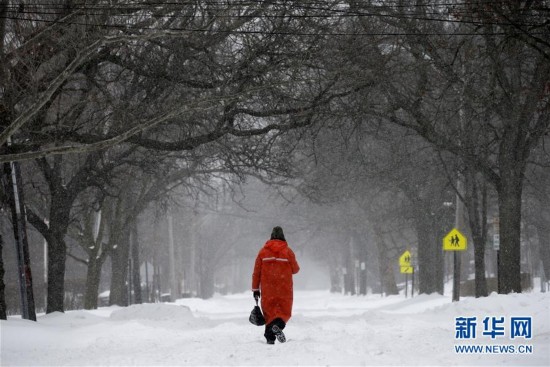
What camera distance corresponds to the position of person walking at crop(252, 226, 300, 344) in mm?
13852

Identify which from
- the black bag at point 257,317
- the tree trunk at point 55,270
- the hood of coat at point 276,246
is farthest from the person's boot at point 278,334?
the tree trunk at point 55,270

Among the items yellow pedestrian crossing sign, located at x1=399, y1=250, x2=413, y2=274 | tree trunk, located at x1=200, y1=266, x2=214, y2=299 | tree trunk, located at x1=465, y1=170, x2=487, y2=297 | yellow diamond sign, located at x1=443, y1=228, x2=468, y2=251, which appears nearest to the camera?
tree trunk, located at x1=465, y1=170, x2=487, y2=297

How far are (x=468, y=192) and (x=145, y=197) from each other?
34.4ft

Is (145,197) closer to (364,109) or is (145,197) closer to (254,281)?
(364,109)

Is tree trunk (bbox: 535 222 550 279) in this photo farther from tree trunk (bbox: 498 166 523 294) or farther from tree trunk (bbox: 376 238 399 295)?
tree trunk (bbox: 498 166 523 294)

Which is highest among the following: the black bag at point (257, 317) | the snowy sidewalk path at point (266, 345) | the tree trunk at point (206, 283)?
the black bag at point (257, 317)

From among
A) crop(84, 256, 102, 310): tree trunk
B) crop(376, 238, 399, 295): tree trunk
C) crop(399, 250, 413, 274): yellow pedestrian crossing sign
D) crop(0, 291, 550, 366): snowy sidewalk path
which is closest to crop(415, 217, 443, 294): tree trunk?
crop(399, 250, 413, 274): yellow pedestrian crossing sign

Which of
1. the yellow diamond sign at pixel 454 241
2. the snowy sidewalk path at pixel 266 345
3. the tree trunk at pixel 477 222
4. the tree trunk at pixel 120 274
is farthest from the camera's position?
the tree trunk at pixel 120 274

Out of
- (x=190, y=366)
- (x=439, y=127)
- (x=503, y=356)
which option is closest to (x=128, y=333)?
(x=190, y=366)

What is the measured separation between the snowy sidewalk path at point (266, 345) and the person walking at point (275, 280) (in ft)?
1.51

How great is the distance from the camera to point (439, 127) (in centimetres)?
2562

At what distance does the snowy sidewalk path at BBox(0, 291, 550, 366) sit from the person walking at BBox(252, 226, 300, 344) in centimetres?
46

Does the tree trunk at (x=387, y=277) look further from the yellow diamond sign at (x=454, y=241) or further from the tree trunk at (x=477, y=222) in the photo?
the yellow diamond sign at (x=454, y=241)

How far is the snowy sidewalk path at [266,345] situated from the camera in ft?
36.6
